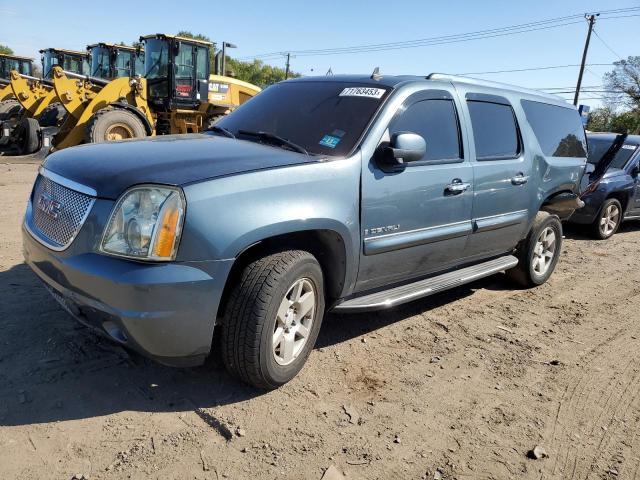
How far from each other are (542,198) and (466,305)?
4.46 feet

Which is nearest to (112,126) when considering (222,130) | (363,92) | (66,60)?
(66,60)

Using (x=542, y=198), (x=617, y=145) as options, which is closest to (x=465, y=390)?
(x=542, y=198)

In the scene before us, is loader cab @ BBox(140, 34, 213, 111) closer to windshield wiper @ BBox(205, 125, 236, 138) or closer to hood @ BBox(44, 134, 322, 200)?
windshield wiper @ BBox(205, 125, 236, 138)

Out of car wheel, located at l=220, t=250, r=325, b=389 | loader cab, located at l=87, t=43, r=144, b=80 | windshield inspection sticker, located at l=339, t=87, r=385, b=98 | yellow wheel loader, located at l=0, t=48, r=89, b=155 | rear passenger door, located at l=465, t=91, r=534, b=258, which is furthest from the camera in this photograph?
loader cab, located at l=87, t=43, r=144, b=80

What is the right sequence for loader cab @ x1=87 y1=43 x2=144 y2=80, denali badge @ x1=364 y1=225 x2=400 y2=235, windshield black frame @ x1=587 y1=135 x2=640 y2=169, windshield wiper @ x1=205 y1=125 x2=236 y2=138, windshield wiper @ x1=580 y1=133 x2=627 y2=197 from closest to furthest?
denali badge @ x1=364 y1=225 x2=400 y2=235 < windshield wiper @ x1=205 y1=125 x2=236 y2=138 < windshield wiper @ x1=580 y1=133 x2=627 y2=197 < windshield black frame @ x1=587 y1=135 x2=640 y2=169 < loader cab @ x1=87 y1=43 x2=144 y2=80

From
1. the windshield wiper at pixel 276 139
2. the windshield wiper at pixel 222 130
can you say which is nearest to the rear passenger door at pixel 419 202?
the windshield wiper at pixel 276 139

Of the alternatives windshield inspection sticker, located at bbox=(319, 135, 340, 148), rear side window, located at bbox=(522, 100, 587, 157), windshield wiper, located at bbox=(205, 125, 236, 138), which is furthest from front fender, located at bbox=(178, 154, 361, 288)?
rear side window, located at bbox=(522, 100, 587, 157)

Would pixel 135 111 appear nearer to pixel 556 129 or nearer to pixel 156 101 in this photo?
pixel 156 101

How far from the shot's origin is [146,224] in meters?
2.64

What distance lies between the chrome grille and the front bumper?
0.12 meters

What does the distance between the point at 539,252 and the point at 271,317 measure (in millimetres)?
3779

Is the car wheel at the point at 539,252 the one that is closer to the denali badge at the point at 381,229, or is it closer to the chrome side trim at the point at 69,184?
the denali badge at the point at 381,229

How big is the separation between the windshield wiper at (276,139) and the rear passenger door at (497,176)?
1.55m

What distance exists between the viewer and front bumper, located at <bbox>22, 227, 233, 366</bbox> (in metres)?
2.58
